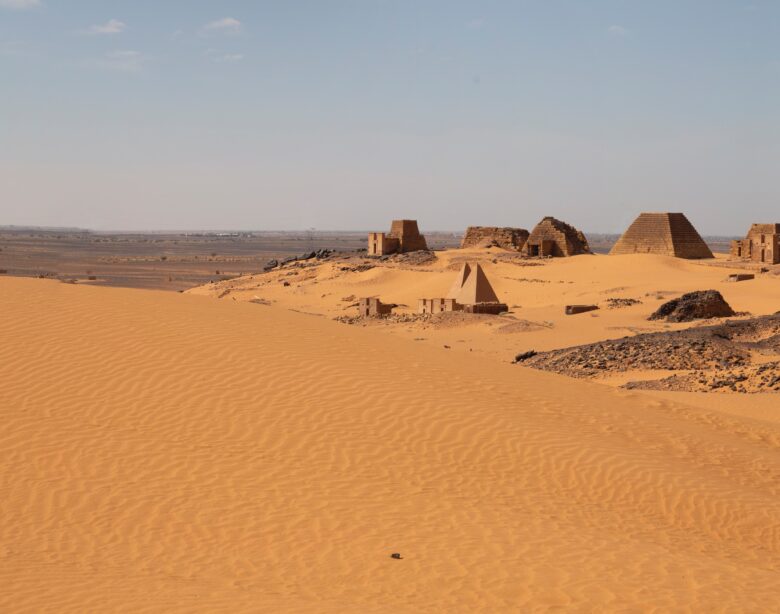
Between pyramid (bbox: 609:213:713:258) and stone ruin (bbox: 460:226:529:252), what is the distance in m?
9.14

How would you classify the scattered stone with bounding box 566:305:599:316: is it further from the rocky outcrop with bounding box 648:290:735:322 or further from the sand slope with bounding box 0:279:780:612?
the sand slope with bounding box 0:279:780:612

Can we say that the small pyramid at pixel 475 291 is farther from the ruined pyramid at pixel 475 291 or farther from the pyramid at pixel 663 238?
the pyramid at pixel 663 238

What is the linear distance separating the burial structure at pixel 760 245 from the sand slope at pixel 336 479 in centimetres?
3442

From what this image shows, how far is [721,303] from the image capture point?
89.4 ft

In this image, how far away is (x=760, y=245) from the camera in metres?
45.9

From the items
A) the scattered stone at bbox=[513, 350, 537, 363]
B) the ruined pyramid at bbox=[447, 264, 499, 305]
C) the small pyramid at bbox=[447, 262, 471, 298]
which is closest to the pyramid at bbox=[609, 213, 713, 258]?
the small pyramid at bbox=[447, 262, 471, 298]

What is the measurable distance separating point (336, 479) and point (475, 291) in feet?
74.3

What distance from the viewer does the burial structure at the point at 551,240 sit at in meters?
51.7

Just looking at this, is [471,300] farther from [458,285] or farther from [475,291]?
[458,285]

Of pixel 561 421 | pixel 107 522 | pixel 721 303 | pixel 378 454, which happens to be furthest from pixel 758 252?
pixel 107 522

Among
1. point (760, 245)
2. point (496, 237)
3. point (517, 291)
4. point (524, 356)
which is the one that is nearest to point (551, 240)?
point (496, 237)

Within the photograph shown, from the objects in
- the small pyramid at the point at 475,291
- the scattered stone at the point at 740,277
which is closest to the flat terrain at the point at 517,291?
the scattered stone at the point at 740,277

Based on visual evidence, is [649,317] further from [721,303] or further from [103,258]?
[103,258]

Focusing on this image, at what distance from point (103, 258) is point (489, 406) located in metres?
79.9
